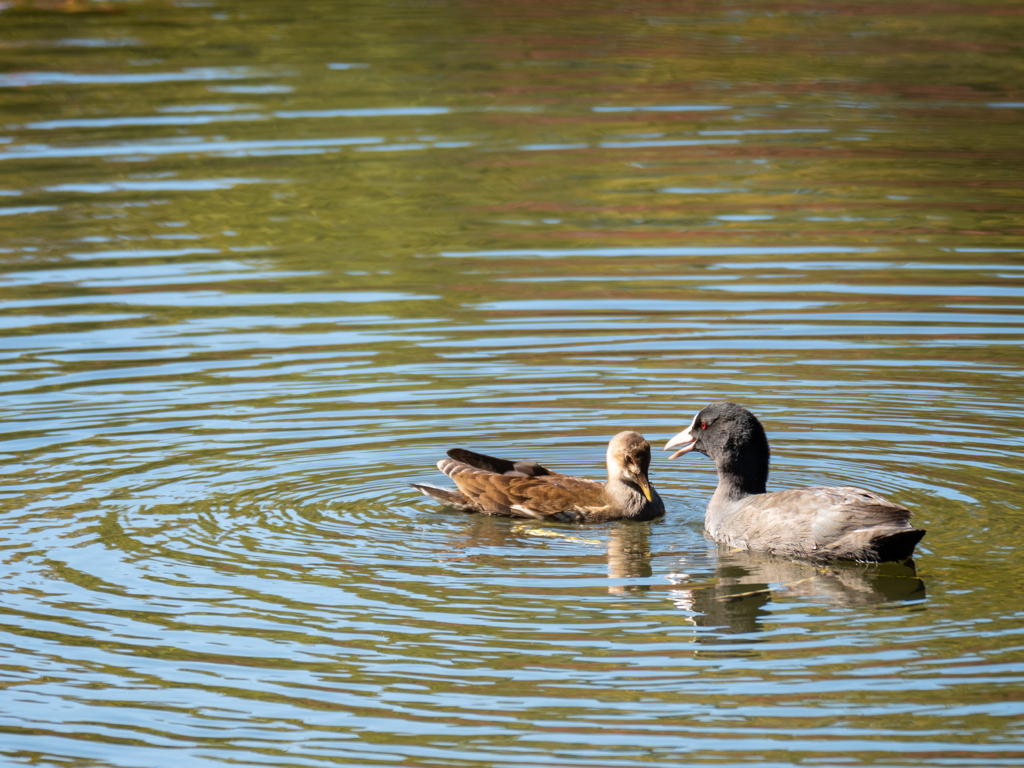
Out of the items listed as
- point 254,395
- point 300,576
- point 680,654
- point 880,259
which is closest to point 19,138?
point 254,395

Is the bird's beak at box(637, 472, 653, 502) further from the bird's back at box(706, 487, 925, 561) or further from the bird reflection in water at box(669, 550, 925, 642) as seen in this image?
the bird reflection in water at box(669, 550, 925, 642)

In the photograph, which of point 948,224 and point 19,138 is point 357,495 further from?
point 19,138

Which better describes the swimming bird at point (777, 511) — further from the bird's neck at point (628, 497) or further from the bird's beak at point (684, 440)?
the bird's neck at point (628, 497)

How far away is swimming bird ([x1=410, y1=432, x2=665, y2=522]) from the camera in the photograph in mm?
10070

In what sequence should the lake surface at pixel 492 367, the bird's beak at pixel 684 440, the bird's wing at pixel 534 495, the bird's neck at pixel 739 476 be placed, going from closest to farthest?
1. the lake surface at pixel 492 367
2. the bird's neck at pixel 739 476
3. the bird's wing at pixel 534 495
4. the bird's beak at pixel 684 440

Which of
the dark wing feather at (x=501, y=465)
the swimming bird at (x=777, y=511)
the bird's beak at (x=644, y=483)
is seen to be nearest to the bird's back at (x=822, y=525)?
the swimming bird at (x=777, y=511)

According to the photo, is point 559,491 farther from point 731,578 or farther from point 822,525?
point 822,525

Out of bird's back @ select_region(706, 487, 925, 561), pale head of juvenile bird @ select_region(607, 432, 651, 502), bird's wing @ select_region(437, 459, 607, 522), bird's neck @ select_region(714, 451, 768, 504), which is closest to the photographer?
bird's back @ select_region(706, 487, 925, 561)

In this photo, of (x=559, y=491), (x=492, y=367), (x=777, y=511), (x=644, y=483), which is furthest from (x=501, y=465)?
(x=492, y=367)

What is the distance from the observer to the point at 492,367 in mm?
13195

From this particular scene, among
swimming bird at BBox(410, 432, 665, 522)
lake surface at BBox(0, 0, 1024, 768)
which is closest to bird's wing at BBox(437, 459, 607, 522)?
swimming bird at BBox(410, 432, 665, 522)

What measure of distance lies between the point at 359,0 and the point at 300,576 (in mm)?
21608

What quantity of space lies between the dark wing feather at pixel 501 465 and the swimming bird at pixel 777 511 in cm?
86

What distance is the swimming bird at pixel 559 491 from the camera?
10.1m
